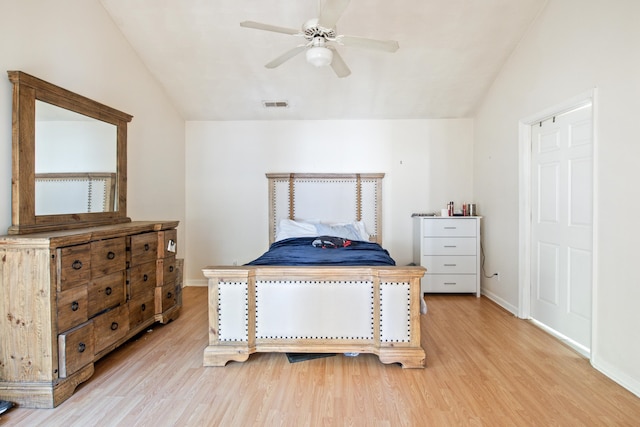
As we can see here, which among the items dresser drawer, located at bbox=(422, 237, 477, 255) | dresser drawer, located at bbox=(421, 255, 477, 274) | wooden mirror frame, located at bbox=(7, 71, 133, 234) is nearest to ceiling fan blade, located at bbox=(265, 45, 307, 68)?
wooden mirror frame, located at bbox=(7, 71, 133, 234)

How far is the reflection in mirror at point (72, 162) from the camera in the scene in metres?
2.23

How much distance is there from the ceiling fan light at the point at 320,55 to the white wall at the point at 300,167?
2.25m

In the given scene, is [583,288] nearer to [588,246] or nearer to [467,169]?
[588,246]

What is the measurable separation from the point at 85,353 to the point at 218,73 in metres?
3.01

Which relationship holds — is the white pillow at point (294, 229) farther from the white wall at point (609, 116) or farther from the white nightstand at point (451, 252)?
the white wall at point (609, 116)

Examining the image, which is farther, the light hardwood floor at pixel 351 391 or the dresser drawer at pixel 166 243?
the dresser drawer at pixel 166 243

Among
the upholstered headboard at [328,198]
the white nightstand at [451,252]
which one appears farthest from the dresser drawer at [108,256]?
the white nightstand at [451,252]

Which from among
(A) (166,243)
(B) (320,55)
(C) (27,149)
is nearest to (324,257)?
(A) (166,243)

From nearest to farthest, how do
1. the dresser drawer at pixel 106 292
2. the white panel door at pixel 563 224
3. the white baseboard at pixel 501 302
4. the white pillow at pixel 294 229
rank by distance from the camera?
1. the dresser drawer at pixel 106 292
2. the white panel door at pixel 563 224
3. the white baseboard at pixel 501 302
4. the white pillow at pixel 294 229

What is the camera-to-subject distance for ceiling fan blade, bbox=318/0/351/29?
5.93 ft

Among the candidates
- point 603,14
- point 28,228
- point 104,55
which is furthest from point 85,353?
point 603,14

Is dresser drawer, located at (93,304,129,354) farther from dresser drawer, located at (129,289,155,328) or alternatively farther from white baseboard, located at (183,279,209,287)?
white baseboard, located at (183,279,209,287)

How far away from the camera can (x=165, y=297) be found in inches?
118

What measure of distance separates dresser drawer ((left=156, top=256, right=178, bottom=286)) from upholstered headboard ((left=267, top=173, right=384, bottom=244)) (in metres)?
1.54
